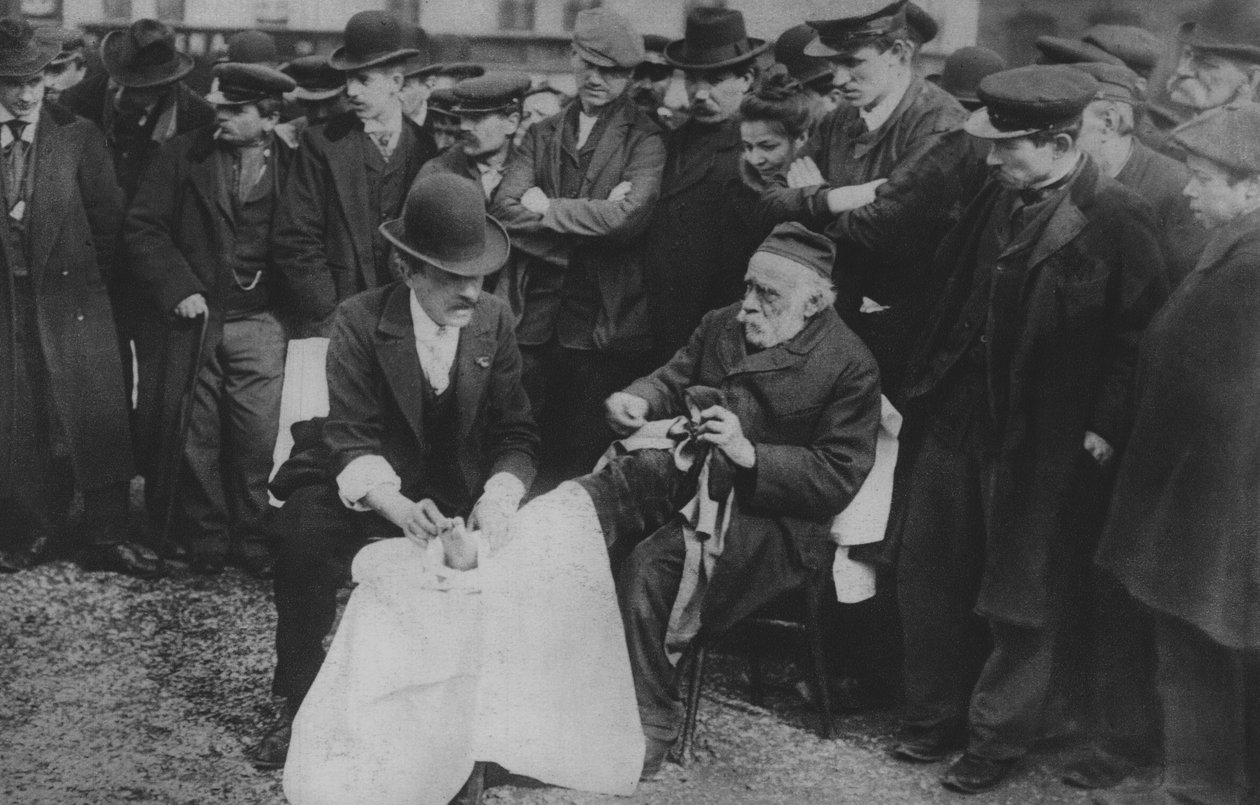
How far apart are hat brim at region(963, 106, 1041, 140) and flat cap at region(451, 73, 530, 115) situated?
2090 mm

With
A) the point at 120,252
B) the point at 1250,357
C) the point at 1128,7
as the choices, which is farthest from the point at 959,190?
the point at 120,252

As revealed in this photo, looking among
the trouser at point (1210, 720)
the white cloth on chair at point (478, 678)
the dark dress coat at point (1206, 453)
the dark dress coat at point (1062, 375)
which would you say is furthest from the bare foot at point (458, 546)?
the trouser at point (1210, 720)

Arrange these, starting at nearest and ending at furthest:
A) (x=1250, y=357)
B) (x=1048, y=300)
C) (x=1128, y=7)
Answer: (x=1250, y=357), (x=1048, y=300), (x=1128, y=7)

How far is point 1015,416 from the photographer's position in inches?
161

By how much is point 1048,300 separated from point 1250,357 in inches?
24.0

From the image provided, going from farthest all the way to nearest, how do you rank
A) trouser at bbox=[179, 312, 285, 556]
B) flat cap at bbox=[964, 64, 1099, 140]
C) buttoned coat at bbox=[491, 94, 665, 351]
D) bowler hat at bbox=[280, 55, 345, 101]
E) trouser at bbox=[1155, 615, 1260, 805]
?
bowler hat at bbox=[280, 55, 345, 101] → trouser at bbox=[179, 312, 285, 556] → buttoned coat at bbox=[491, 94, 665, 351] → flat cap at bbox=[964, 64, 1099, 140] → trouser at bbox=[1155, 615, 1260, 805]

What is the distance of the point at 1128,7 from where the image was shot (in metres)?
5.88

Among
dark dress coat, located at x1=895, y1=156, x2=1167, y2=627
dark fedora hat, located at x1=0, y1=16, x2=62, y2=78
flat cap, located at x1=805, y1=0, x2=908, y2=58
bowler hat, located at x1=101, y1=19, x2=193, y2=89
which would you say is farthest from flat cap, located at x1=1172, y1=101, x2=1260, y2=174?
dark fedora hat, located at x1=0, y1=16, x2=62, y2=78

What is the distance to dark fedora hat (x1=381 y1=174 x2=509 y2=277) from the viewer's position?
3.96 metres

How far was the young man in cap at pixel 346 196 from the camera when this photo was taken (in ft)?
19.3

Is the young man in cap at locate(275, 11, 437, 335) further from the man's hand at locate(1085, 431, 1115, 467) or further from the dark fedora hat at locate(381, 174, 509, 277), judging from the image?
the man's hand at locate(1085, 431, 1115, 467)

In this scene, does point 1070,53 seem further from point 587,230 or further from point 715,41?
point 587,230

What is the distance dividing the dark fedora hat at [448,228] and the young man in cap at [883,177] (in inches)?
51.0

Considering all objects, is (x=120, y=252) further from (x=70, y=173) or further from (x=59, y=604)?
(x=59, y=604)
